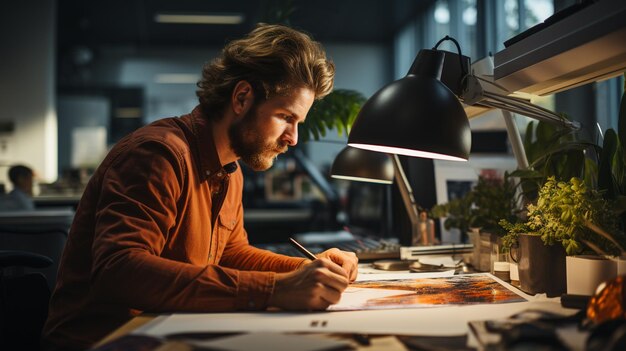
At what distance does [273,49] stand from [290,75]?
0.25 ft

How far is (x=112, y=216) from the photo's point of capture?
1.03 metres

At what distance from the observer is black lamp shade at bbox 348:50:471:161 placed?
1016 millimetres

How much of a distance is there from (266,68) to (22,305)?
782mm

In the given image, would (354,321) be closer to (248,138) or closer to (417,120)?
(417,120)

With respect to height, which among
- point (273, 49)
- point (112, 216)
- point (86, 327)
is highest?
point (273, 49)

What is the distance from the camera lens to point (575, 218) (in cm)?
104

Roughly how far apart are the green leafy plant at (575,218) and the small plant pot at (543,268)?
2 cm

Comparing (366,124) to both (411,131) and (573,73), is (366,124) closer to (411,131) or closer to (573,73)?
(411,131)

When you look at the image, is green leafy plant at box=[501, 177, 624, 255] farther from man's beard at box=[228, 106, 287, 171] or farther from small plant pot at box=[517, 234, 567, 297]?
man's beard at box=[228, 106, 287, 171]

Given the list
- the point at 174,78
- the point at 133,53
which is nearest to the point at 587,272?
the point at 174,78

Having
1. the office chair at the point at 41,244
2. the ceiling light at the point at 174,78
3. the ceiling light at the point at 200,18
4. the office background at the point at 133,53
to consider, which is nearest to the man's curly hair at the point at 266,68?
the office chair at the point at 41,244

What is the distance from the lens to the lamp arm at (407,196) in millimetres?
1910

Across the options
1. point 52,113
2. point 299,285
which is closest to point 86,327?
point 299,285

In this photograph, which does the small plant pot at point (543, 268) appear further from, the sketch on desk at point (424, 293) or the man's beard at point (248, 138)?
the man's beard at point (248, 138)
